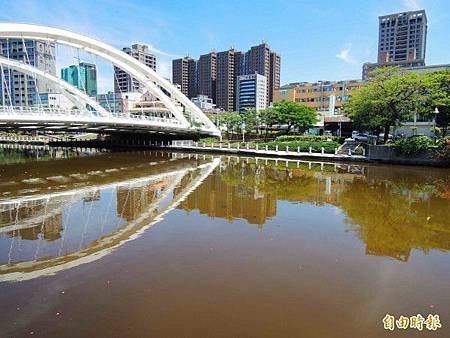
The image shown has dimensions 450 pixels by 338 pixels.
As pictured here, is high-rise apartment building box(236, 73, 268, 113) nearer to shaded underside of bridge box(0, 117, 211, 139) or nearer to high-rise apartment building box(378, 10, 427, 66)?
high-rise apartment building box(378, 10, 427, 66)

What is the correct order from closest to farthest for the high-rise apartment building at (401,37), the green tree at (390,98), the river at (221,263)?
the river at (221,263) → the green tree at (390,98) → the high-rise apartment building at (401,37)

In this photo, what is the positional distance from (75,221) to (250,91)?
378ft

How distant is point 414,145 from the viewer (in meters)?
26.9

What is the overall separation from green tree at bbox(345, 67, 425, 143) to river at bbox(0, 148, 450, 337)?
47.6ft

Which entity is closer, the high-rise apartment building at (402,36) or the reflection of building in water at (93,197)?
the reflection of building in water at (93,197)

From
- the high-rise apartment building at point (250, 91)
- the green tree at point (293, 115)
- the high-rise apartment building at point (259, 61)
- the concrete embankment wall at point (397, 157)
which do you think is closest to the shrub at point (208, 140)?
the green tree at point (293, 115)

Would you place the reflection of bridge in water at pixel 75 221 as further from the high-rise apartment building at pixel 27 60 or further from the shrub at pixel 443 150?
the shrub at pixel 443 150

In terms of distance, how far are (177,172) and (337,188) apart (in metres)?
10.9

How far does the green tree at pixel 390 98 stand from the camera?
90.9 feet

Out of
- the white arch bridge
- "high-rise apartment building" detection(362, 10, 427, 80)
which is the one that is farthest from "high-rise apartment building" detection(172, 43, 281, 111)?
the white arch bridge

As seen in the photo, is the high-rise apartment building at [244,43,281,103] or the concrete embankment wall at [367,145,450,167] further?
the high-rise apartment building at [244,43,281,103]

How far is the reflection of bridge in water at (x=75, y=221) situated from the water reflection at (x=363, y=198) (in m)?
1.84

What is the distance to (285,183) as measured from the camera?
19.3 metres

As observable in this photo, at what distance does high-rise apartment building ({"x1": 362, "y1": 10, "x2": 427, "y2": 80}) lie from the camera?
10906 centimetres
